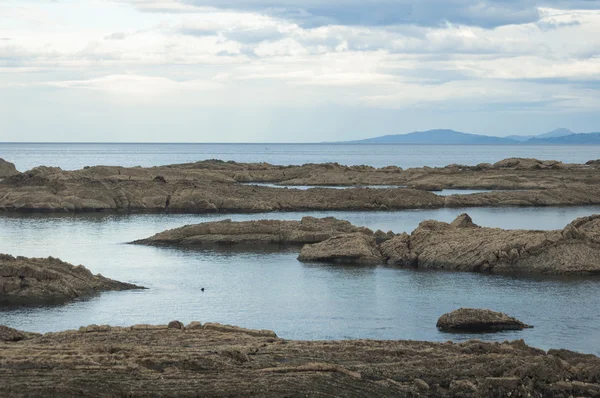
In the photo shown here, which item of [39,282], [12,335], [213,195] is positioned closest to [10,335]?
[12,335]

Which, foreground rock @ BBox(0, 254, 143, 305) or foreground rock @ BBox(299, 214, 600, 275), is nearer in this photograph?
foreground rock @ BBox(0, 254, 143, 305)

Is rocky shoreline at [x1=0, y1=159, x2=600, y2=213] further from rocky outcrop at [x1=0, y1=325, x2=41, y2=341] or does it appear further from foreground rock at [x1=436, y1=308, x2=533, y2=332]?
rocky outcrop at [x1=0, y1=325, x2=41, y2=341]

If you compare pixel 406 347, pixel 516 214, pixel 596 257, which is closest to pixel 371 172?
pixel 516 214

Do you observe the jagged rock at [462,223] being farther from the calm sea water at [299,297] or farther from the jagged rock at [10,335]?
the jagged rock at [10,335]

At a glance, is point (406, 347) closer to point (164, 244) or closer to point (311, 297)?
point (311, 297)

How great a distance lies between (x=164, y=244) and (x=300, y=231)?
7.25m

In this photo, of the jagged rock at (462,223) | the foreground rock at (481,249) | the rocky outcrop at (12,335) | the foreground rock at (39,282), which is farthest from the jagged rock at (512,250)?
the rocky outcrop at (12,335)

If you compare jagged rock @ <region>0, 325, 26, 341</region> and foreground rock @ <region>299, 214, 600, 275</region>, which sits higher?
foreground rock @ <region>299, 214, 600, 275</region>

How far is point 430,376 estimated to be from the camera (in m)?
17.1

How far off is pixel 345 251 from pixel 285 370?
2213cm

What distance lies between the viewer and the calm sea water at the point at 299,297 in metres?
25.8

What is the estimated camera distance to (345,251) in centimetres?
3891

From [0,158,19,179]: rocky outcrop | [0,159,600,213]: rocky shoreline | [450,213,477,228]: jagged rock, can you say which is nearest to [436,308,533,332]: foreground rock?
[450,213,477,228]: jagged rock

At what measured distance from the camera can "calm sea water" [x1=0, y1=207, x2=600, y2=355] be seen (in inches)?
1016
